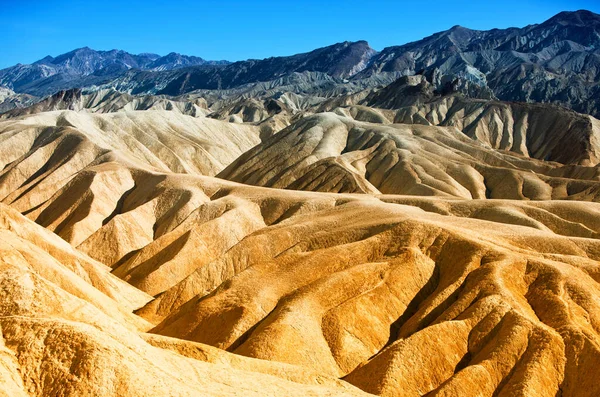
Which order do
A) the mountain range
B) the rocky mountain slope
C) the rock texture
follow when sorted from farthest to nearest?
the rock texture
the mountain range
the rocky mountain slope

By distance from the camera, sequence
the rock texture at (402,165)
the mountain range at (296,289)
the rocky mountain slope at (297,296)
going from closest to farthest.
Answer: the rocky mountain slope at (297,296) < the mountain range at (296,289) < the rock texture at (402,165)

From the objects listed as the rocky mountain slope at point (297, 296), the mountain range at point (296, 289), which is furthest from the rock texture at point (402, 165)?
the rocky mountain slope at point (297, 296)

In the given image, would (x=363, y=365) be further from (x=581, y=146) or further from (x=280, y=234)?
(x=581, y=146)

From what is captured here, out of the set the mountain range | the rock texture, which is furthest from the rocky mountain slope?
the rock texture

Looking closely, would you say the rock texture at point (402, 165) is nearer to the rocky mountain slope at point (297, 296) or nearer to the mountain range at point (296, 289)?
the mountain range at point (296, 289)

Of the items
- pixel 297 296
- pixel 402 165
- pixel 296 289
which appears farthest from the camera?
pixel 402 165

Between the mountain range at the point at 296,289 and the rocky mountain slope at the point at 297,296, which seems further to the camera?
the mountain range at the point at 296,289

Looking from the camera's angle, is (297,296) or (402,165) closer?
(297,296)

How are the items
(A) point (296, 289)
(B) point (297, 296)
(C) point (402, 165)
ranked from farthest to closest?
1. (C) point (402, 165)
2. (A) point (296, 289)
3. (B) point (297, 296)

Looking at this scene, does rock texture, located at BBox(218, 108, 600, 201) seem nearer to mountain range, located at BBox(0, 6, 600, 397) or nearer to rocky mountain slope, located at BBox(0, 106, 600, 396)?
mountain range, located at BBox(0, 6, 600, 397)

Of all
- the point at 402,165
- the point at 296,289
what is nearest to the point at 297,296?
the point at 296,289

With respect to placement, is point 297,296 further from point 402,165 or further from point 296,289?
point 402,165

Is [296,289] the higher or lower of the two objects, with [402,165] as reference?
lower
